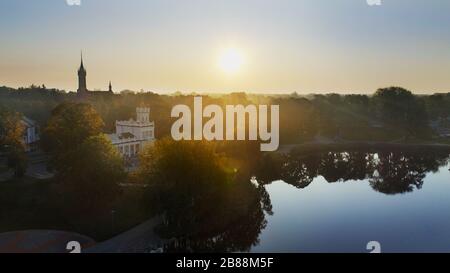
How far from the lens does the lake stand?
24.2 meters

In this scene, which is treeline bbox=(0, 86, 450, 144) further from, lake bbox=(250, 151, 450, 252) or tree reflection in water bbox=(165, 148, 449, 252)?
lake bbox=(250, 151, 450, 252)

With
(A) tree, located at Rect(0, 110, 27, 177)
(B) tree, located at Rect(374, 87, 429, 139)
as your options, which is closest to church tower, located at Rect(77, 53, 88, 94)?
(A) tree, located at Rect(0, 110, 27, 177)

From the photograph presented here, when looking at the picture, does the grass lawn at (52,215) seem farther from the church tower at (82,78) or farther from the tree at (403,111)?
the tree at (403,111)

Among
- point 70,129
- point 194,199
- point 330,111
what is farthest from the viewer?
point 330,111

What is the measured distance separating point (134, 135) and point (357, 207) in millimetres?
24524

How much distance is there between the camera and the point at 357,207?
3266 centimetres

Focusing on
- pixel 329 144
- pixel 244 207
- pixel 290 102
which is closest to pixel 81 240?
pixel 244 207

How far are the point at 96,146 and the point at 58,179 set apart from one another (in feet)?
18.8

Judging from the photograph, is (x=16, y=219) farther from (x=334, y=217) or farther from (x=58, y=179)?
(x=334, y=217)

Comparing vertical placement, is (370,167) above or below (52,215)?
above

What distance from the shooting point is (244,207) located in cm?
3075

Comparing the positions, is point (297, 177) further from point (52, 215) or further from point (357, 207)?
point (52, 215)

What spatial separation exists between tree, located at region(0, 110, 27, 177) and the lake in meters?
21.4

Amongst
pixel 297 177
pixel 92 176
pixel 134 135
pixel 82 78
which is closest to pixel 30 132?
pixel 82 78
